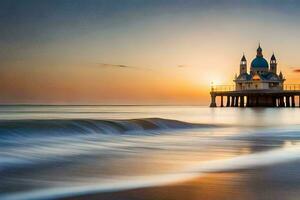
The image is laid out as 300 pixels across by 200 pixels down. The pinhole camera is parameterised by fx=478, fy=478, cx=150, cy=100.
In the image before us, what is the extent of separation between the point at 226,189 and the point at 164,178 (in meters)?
1.45

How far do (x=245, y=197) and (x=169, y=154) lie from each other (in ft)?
20.7

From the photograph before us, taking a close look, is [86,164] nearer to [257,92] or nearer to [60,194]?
[60,194]

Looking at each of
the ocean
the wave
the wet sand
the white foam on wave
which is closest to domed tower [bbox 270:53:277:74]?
the wave

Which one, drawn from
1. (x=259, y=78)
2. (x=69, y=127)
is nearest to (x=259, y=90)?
(x=259, y=78)

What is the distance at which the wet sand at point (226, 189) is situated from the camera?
6.67 metres

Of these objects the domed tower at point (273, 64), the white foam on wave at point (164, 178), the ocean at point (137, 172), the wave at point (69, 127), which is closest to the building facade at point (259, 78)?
the domed tower at point (273, 64)

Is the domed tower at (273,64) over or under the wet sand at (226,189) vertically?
over

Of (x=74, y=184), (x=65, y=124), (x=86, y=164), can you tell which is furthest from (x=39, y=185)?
(x=65, y=124)

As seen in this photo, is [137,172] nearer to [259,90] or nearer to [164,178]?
Answer: [164,178]

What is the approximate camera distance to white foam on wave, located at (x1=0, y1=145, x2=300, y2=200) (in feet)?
22.6

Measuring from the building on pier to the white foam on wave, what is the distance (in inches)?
4069

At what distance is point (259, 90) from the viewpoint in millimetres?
114250

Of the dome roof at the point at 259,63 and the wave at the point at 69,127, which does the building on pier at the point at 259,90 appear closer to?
the dome roof at the point at 259,63

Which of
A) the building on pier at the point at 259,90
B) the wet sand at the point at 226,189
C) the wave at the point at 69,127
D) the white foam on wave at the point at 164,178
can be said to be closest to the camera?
the wet sand at the point at 226,189
